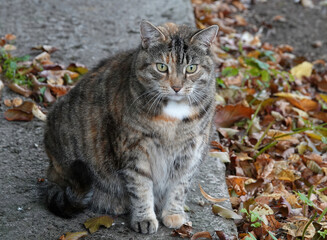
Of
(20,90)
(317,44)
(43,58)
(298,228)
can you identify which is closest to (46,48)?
(43,58)

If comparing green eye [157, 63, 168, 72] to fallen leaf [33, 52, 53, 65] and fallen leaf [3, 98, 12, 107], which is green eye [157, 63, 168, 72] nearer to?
fallen leaf [3, 98, 12, 107]

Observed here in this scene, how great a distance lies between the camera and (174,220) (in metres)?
3.00

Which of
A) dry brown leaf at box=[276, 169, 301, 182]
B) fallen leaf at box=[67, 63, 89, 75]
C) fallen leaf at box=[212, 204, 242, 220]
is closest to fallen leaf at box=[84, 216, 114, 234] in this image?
fallen leaf at box=[212, 204, 242, 220]

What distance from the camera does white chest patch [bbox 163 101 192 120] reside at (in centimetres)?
292

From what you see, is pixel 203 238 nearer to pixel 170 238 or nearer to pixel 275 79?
pixel 170 238

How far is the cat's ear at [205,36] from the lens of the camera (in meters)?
2.89

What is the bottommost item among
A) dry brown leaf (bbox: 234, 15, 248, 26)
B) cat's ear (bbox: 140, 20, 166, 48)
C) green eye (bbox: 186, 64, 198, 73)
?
dry brown leaf (bbox: 234, 15, 248, 26)

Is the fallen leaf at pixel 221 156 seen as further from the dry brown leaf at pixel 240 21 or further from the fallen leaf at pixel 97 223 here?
the dry brown leaf at pixel 240 21

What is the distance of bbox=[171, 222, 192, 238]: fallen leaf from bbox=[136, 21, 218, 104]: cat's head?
28.8 inches

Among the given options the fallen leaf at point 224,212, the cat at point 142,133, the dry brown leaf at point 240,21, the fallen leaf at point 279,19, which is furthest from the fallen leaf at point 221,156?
the fallen leaf at point 279,19

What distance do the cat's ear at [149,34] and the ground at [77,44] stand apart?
1.03 m

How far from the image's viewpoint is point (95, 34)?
5.36 metres

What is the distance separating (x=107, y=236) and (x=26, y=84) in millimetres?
1933

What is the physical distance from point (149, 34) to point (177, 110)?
457mm
